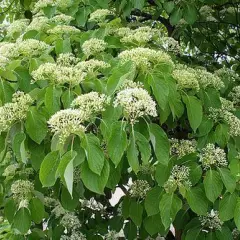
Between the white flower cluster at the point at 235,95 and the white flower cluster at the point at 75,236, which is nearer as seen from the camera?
the white flower cluster at the point at 235,95

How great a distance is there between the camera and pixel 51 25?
7.20ft

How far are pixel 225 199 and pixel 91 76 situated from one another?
59cm

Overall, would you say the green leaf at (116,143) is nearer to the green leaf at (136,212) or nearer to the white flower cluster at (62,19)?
the green leaf at (136,212)

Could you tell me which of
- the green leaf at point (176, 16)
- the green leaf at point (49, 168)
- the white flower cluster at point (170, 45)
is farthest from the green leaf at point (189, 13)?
the green leaf at point (49, 168)

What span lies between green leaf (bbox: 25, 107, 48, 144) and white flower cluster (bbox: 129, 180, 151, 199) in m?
0.52

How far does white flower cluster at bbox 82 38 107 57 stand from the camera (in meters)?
1.86

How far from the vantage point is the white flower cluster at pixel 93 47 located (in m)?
1.86

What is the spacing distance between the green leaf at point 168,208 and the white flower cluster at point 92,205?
1011 mm

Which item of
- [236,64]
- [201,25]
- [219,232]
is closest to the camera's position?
[219,232]

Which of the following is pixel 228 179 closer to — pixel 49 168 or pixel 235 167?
pixel 235 167

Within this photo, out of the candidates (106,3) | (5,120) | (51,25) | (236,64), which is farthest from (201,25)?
(5,120)

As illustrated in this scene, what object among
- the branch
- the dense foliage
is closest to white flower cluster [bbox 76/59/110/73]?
the dense foliage

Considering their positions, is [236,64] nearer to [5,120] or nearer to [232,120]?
[232,120]

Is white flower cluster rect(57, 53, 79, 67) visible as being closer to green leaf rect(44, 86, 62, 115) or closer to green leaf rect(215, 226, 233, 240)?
green leaf rect(44, 86, 62, 115)
